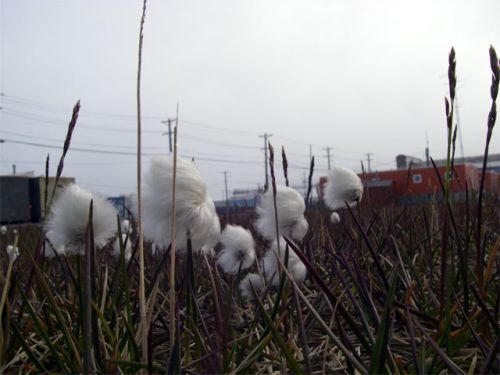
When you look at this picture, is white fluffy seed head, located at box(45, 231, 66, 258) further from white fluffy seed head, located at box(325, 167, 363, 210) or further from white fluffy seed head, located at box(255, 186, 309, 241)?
white fluffy seed head, located at box(325, 167, 363, 210)

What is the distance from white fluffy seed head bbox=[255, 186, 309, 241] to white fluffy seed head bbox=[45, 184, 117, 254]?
73 centimetres

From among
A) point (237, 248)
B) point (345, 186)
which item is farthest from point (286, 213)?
point (345, 186)

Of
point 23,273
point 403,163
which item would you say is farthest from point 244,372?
point 403,163

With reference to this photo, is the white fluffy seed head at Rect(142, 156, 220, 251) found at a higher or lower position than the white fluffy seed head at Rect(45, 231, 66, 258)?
higher

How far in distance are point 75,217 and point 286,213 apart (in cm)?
85

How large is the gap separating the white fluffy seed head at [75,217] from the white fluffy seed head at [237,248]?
759 millimetres

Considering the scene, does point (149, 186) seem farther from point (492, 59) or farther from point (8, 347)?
point (492, 59)

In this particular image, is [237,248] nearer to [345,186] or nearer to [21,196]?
[345,186]

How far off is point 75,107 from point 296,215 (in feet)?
3.20

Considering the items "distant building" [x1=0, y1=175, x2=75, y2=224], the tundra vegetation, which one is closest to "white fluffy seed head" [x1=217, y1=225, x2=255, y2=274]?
the tundra vegetation

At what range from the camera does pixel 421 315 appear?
46.7 inches

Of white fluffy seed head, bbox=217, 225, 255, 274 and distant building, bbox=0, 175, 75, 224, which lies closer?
white fluffy seed head, bbox=217, 225, 255, 274

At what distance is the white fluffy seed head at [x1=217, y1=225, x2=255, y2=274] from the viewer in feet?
6.35

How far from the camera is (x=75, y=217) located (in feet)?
3.92
